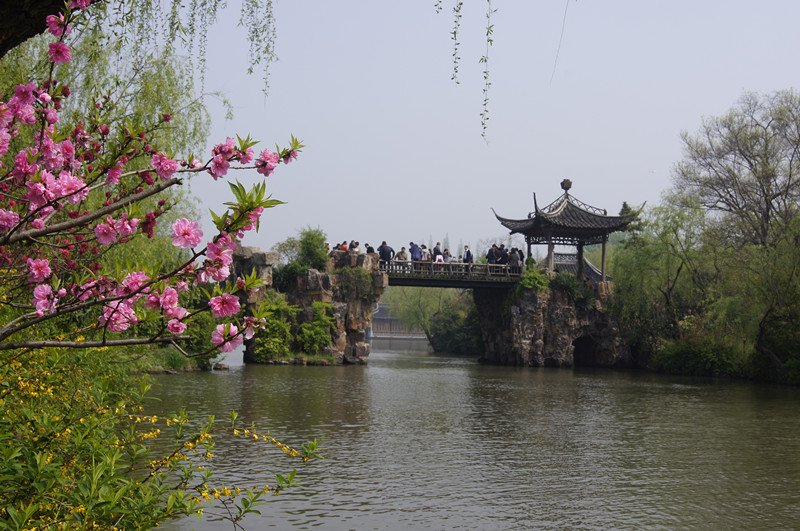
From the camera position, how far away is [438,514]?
8266 millimetres

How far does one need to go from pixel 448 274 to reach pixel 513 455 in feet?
77.3

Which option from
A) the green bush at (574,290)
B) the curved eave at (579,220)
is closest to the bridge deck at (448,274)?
the green bush at (574,290)

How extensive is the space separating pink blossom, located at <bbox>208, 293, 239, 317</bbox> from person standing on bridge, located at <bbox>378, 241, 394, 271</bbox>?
31.5 m

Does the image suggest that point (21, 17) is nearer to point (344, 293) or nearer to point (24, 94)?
point (24, 94)

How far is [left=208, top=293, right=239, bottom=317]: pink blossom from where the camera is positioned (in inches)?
126

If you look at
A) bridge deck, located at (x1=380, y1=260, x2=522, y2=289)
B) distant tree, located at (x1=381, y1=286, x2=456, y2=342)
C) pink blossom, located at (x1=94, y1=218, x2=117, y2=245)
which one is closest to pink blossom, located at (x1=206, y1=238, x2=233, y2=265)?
pink blossom, located at (x1=94, y1=218, x2=117, y2=245)

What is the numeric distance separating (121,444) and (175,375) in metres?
20.5

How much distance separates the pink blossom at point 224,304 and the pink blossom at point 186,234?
26 cm

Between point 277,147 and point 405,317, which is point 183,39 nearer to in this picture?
point 277,147

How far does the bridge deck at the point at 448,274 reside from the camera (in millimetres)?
34844

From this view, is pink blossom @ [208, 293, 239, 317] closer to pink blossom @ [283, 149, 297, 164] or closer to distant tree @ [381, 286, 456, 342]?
pink blossom @ [283, 149, 297, 164]

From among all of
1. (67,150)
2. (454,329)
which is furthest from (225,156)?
(454,329)

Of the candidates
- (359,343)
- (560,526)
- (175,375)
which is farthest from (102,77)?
(359,343)

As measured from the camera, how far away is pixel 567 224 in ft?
120
